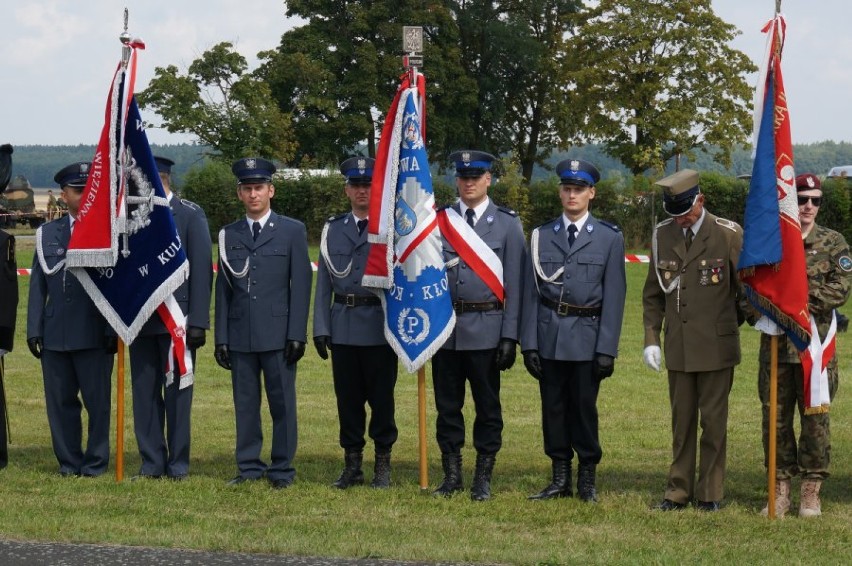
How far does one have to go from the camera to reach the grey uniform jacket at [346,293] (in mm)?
8484

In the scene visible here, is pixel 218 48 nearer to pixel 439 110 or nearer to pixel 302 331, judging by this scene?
pixel 439 110

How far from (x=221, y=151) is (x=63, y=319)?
3433 centimetres

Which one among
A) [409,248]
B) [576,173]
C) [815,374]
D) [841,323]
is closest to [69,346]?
[409,248]

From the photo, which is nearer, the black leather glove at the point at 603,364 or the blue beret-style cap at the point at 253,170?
the black leather glove at the point at 603,364

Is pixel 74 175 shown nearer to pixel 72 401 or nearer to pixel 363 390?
pixel 72 401

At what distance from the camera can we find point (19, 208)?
171ft

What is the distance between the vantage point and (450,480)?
8.35 m

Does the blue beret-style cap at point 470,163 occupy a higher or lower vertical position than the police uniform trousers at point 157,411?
higher

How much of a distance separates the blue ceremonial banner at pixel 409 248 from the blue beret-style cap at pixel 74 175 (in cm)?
218

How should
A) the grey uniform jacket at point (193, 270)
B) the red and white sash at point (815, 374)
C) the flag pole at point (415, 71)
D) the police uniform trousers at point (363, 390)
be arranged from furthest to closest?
the grey uniform jacket at point (193, 270) → the police uniform trousers at point (363, 390) → the flag pole at point (415, 71) → the red and white sash at point (815, 374)

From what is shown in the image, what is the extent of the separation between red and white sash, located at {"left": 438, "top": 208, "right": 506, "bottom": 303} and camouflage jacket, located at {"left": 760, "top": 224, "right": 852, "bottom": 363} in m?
1.63

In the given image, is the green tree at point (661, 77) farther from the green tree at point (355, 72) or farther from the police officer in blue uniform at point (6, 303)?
the police officer in blue uniform at point (6, 303)

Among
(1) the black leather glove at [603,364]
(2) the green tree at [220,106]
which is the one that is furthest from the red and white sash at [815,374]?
(2) the green tree at [220,106]

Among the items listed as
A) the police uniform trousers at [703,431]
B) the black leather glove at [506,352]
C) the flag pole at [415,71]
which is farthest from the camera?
the flag pole at [415,71]
